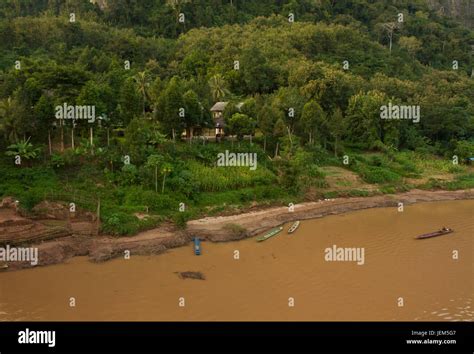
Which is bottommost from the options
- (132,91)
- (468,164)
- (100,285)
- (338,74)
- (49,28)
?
(100,285)

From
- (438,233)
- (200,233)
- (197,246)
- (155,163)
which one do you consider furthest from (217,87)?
(438,233)

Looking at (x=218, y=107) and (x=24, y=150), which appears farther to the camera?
(x=218, y=107)

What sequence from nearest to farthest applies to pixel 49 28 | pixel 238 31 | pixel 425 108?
pixel 425 108
pixel 49 28
pixel 238 31

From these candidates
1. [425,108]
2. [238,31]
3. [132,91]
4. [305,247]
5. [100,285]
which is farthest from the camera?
[238,31]

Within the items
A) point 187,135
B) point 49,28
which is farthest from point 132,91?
point 49,28

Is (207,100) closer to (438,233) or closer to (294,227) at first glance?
(294,227)

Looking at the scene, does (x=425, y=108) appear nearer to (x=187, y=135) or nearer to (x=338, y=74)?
(x=338, y=74)

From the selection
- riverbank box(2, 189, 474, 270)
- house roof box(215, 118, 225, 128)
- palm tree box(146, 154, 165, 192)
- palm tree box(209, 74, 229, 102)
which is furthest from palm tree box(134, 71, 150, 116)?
riverbank box(2, 189, 474, 270)
